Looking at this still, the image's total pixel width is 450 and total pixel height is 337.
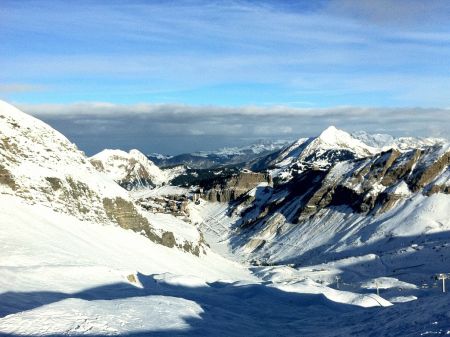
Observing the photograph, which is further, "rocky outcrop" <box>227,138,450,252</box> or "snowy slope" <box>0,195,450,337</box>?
"rocky outcrop" <box>227,138,450,252</box>

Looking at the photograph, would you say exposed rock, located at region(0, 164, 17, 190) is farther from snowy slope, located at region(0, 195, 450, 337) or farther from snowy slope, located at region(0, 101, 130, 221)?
snowy slope, located at region(0, 195, 450, 337)

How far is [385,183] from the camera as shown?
164 m

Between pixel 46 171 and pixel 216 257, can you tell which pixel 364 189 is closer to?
pixel 216 257

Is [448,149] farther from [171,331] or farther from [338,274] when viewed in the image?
[171,331]

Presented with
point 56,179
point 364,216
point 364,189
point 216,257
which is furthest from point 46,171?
point 364,189

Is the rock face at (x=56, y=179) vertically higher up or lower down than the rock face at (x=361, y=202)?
higher up

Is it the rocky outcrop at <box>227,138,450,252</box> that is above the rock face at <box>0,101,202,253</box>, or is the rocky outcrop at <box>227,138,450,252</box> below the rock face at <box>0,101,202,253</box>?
below

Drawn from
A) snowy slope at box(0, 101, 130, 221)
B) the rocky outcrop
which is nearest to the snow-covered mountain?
snowy slope at box(0, 101, 130, 221)

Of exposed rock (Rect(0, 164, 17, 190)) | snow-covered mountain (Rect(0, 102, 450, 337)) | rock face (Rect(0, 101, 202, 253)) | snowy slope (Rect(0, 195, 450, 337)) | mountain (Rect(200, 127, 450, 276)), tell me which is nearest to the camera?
snowy slope (Rect(0, 195, 450, 337))

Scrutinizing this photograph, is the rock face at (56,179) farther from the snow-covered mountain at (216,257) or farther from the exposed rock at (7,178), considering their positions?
the snow-covered mountain at (216,257)

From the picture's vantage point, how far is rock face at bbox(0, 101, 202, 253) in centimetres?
8569

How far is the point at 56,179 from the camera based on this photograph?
9119 centimetres

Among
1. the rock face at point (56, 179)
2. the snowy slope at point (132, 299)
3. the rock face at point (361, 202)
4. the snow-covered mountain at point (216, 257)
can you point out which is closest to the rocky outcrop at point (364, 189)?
the rock face at point (361, 202)

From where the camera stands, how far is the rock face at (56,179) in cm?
8569
